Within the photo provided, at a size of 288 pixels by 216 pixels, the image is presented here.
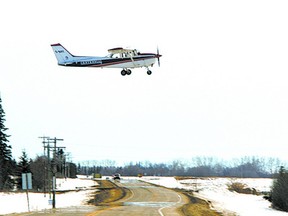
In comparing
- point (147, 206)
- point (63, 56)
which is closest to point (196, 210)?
point (147, 206)

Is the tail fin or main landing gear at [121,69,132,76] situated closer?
main landing gear at [121,69,132,76]

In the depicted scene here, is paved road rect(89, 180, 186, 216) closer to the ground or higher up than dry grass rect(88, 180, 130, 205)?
closer to the ground

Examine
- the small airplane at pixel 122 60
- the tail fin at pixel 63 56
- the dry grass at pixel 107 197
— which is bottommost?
the dry grass at pixel 107 197

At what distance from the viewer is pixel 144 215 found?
3231 centimetres

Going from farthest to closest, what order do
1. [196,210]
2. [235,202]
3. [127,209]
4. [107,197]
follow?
[235,202] → [107,197] → [196,210] → [127,209]

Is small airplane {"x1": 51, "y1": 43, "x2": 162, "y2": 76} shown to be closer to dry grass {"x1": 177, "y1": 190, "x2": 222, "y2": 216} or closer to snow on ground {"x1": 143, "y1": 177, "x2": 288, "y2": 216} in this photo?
dry grass {"x1": 177, "y1": 190, "x2": 222, "y2": 216}

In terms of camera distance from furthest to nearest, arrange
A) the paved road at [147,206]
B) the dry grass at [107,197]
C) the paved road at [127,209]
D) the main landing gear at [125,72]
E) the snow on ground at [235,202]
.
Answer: the dry grass at [107,197] < the snow on ground at [235,202] < the main landing gear at [125,72] < the paved road at [147,206] < the paved road at [127,209]

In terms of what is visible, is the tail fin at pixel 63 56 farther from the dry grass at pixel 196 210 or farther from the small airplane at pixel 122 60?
the dry grass at pixel 196 210

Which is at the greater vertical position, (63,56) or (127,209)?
(63,56)

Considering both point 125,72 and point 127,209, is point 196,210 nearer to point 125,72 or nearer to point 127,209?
point 127,209

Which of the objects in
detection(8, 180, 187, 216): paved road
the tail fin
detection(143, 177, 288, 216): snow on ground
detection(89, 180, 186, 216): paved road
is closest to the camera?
detection(8, 180, 187, 216): paved road

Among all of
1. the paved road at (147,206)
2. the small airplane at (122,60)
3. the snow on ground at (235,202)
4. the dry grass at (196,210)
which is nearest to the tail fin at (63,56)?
the small airplane at (122,60)

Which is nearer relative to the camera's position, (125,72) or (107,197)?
(125,72)

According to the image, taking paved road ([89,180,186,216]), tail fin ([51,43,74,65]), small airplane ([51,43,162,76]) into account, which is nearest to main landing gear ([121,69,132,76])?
small airplane ([51,43,162,76])
